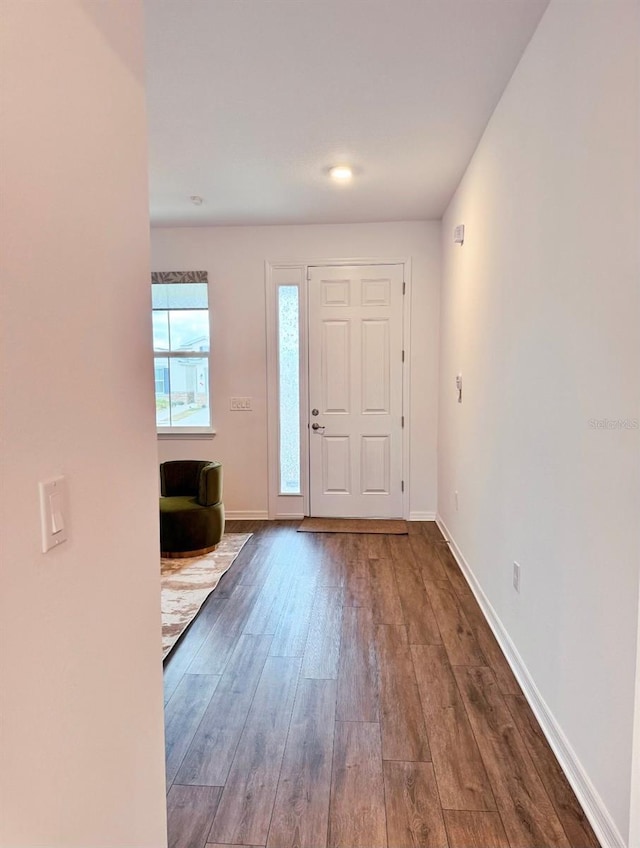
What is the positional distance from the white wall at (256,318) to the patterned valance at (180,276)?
0.18 ft

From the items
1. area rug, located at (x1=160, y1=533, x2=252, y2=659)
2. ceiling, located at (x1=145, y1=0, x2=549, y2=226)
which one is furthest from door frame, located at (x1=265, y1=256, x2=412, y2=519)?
ceiling, located at (x1=145, y1=0, x2=549, y2=226)

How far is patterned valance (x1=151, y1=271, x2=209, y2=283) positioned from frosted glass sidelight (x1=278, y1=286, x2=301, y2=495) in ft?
2.32

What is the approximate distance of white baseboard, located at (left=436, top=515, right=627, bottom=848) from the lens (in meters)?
1.38

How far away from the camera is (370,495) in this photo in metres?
4.68

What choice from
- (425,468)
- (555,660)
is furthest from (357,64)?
(425,468)

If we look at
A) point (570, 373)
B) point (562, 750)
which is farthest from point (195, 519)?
point (570, 373)

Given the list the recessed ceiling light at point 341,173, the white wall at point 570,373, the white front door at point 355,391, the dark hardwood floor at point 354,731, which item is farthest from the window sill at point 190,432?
the white wall at point 570,373

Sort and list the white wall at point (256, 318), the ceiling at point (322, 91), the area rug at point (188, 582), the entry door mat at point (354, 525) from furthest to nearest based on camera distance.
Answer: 1. the white wall at point (256, 318)
2. the entry door mat at point (354, 525)
3. the area rug at point (188, 582)
4. the ceiling at point (322, 91)

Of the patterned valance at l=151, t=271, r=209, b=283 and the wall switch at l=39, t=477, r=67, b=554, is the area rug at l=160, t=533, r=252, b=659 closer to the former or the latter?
the wall switch at l=39, t=477, r=67, b=554

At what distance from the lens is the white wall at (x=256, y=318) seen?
4.48m

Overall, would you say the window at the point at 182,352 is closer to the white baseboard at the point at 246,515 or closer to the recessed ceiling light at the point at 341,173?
the white baseboard at the point at 246,515

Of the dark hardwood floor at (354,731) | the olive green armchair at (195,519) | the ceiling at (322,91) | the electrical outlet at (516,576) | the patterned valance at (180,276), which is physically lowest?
the dark hardwood floor at (354,731)

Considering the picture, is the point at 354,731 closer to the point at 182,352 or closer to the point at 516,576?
the point at 516,576

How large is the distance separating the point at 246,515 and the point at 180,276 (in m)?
2.26
